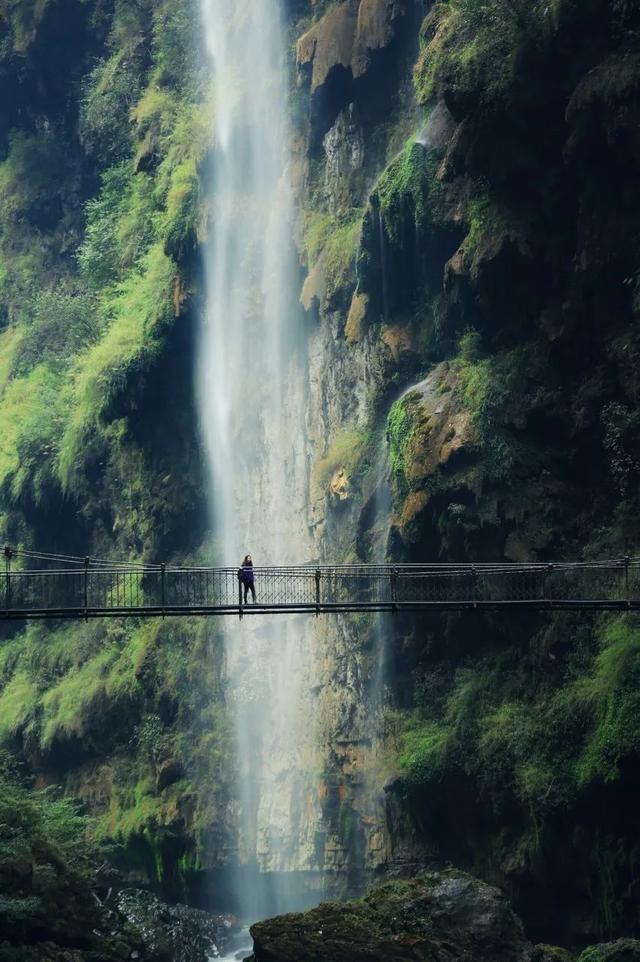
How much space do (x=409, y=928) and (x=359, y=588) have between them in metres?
11.3

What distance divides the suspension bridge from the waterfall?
1670mm

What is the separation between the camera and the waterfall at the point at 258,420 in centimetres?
4322

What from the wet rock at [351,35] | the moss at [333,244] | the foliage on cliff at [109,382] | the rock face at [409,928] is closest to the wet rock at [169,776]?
the foliage on cliff at [109,382]

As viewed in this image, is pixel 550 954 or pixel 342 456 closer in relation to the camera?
pixel 550 954

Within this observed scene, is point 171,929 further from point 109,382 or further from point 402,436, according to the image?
point 109,382

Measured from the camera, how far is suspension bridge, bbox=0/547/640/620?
29.0 m

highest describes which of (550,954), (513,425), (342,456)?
(342,456)

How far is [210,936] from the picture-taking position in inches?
1586

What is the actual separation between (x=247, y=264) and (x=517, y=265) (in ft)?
45.4

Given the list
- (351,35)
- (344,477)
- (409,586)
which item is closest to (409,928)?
(409,586)

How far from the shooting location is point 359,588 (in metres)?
40.3

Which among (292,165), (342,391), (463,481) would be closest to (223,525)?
(342,391)

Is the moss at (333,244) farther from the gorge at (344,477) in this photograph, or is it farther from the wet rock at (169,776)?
the wet rock at (169,776)

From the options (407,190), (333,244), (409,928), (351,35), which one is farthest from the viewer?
(333,244)
